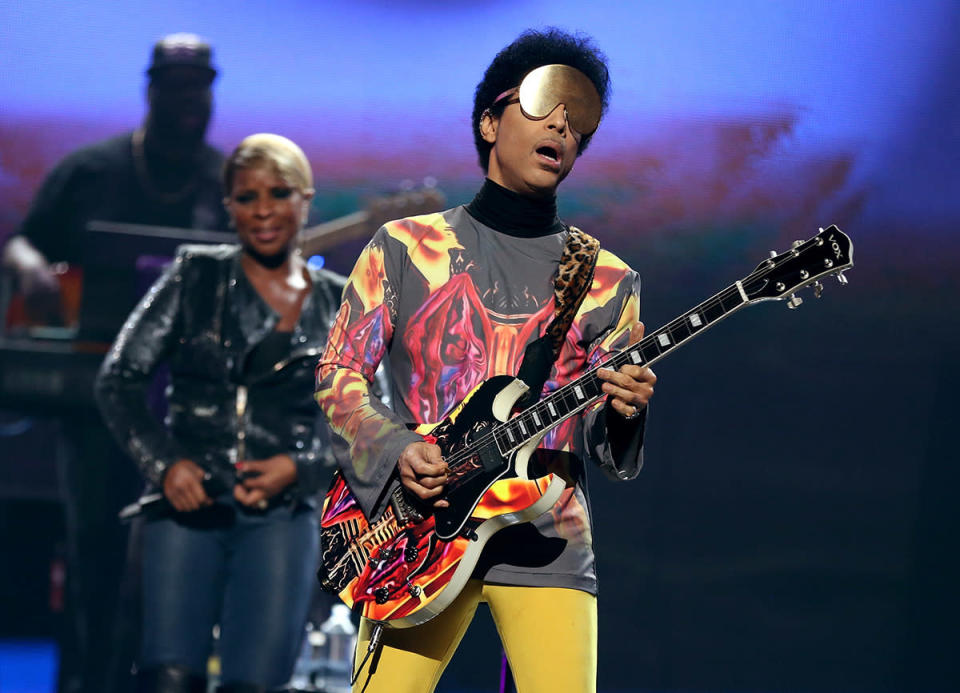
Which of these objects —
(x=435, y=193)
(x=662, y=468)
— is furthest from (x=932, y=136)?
(x=435, y=193)

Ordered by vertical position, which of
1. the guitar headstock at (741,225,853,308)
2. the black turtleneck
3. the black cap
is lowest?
the guitar headstock at (741,225,853,308)

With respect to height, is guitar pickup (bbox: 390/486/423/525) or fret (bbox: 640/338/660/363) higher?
fret (bbox: 640/338/660/363)

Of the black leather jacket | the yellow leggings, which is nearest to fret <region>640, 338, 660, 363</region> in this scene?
the yellow leggings

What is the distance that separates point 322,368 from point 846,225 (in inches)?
139

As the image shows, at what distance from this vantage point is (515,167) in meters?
2.52

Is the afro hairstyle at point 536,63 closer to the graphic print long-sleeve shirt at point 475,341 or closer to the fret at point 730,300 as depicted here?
the graphic print long-sleeve shirt at point 475,341

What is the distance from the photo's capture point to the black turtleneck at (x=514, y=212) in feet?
8.36

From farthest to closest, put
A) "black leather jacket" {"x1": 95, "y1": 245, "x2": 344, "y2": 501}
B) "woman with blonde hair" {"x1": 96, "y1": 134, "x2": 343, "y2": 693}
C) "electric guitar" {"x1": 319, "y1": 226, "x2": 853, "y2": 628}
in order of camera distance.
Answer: "black leather jacket" {"x1": 95, "y1": 245, "x2": 344, "y2": 501} → "woman with blonde hair" {"x1": 96, "y1": 134, "x2": 343, "y2": 693} → "electric guitar" {"x1": 319, "y1": 226, "x2": 853, "y2": 628}

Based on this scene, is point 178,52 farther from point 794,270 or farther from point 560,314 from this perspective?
point 794,270

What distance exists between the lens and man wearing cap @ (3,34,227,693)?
4684 millimetres

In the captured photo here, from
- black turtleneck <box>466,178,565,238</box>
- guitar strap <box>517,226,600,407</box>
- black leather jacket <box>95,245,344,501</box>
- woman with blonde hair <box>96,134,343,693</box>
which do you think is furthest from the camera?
black leather jacket <box>95,245,344,501</box>

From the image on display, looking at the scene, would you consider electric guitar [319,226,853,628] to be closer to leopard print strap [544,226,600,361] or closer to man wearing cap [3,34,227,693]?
leopard print strap [544,226,600,361]

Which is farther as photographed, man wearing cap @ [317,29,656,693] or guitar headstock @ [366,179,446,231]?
guitar headstock @ [366,179,446,231]

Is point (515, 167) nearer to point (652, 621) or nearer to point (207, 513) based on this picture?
point (207, 513)
